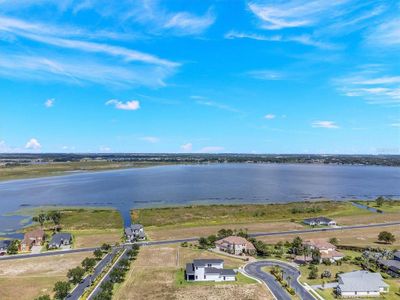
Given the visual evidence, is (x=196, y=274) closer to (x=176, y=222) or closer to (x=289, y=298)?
(x=289, y=298)

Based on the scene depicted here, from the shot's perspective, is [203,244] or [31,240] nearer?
Answer: [203,244]

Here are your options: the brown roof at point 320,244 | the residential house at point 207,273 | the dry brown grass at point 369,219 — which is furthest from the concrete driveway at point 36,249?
the dry brown grass at point 369,219

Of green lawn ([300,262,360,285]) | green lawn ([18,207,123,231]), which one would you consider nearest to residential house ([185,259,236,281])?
green lawn ([300,262,360,285])

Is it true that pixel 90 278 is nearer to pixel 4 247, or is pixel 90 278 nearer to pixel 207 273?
pixel 207 273

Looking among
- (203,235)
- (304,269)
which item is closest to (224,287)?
(304,269)

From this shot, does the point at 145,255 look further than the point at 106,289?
Yes

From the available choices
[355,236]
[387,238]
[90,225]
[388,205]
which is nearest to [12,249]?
[90,225]

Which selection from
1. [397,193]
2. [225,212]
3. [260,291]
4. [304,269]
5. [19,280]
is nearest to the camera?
[260,291]
